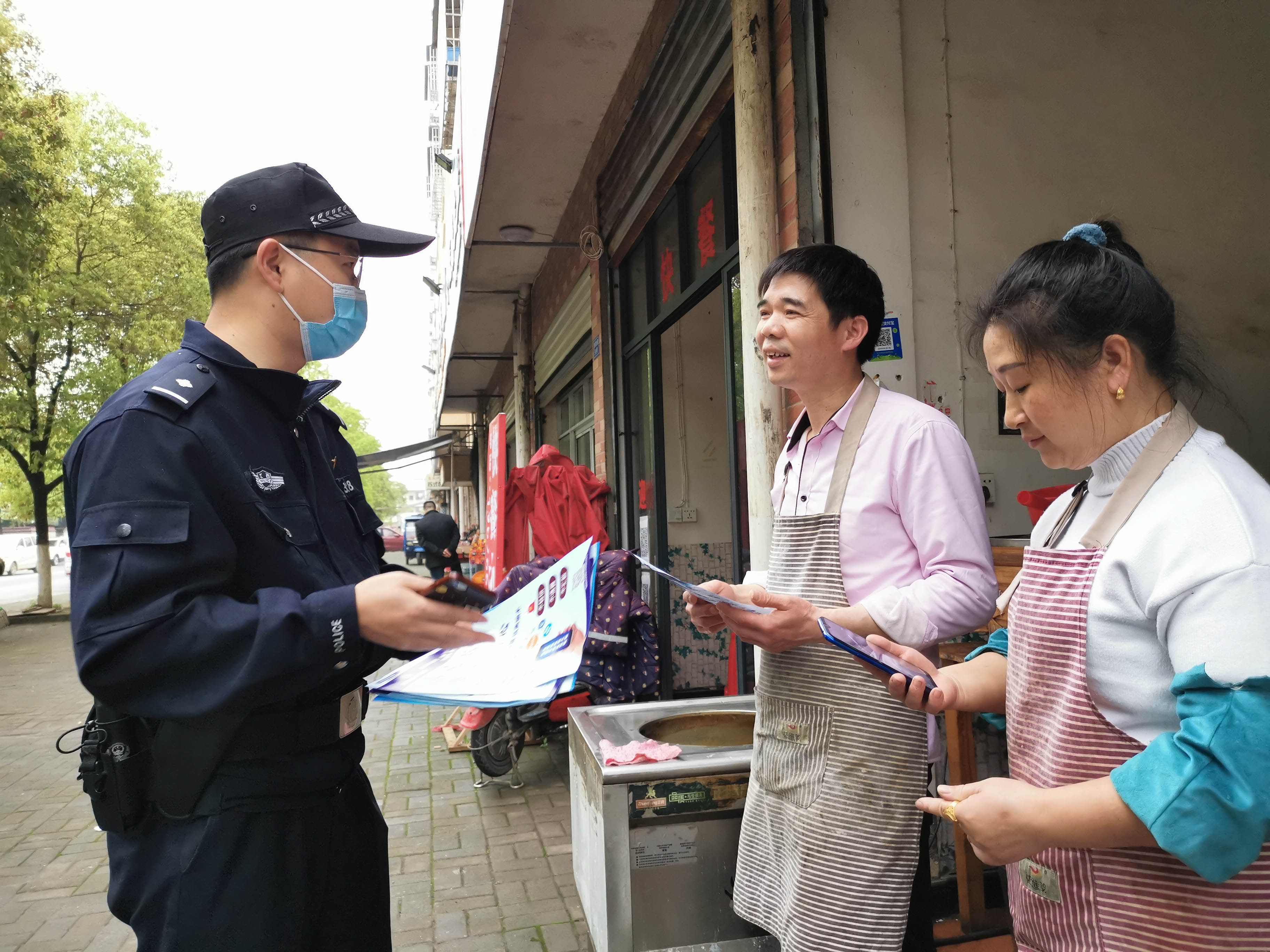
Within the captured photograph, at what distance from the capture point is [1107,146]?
327 centimetres

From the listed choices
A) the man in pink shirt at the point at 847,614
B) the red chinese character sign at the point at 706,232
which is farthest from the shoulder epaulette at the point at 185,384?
the red chinese character sign at the point at 706,232

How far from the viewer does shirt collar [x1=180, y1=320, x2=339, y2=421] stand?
5.02ft

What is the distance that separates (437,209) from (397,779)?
25.4 m

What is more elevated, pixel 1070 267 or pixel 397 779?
pixel 1070 267

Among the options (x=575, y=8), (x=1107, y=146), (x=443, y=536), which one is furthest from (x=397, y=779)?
(x=1107, y=146)

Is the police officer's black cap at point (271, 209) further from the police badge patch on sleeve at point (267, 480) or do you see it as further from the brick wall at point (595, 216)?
the brick wall at point (595, 216)

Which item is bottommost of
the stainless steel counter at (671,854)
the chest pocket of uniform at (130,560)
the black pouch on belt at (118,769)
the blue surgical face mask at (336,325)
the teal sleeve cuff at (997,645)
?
the stainless steel counter at (671,854)

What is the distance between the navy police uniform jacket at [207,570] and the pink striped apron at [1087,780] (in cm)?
106

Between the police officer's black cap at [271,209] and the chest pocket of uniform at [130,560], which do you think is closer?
the chest pocket of uniform at [130,560]

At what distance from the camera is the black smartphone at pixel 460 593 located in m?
1.33

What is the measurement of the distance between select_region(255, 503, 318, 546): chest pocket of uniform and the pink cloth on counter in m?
1.22

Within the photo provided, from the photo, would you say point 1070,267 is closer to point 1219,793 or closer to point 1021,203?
point 1219,793

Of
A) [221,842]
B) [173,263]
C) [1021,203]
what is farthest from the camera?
[173,263]

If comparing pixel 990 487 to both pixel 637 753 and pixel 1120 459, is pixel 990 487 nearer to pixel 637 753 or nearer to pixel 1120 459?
pixel 637 753
